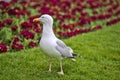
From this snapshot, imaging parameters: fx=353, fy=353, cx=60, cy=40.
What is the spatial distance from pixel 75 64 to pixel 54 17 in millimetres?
3151

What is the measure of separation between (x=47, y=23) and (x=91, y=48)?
2270 millimetres

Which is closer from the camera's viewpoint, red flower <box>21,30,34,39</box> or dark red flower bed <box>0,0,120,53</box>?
dark red flower bed <box>0,0,120,53</box>

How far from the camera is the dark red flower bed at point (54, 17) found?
7.61m

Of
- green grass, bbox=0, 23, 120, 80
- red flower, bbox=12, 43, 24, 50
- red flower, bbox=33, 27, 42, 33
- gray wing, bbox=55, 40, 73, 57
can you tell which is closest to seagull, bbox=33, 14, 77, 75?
gray wing, bbox=55, 40, 73, 57

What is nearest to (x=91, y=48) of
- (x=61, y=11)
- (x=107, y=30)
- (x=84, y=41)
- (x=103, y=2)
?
(x=84, y=41)

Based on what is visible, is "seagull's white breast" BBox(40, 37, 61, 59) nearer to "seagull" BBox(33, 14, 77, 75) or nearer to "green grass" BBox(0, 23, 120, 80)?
"seagull" BBox(33, 14, 77, 75)

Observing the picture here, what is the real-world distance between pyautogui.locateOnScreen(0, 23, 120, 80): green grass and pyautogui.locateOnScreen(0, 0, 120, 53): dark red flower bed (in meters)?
0.49

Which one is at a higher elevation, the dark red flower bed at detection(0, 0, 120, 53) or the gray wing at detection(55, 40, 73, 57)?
the dark red flower bed at detection(0, 0, 120, 53)

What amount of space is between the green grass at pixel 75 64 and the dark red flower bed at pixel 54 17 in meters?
0.49

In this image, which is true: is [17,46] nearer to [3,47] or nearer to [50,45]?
[3,47]

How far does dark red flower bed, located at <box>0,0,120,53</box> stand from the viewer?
7.61 meters

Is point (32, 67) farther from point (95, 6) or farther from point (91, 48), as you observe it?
point (95, 6)

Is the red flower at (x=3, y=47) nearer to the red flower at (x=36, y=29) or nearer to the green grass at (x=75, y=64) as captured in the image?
the green grass at (x=75, y=64)

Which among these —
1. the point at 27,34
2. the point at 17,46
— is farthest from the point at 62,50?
the point at 27,34
